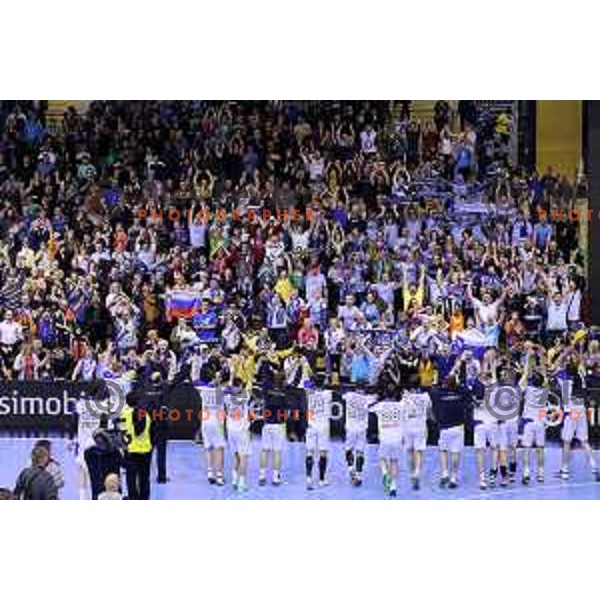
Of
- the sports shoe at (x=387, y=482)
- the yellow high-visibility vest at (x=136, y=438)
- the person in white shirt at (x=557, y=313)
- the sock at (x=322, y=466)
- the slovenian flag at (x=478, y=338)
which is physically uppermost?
the person in white shirt at (x=557, y=313)

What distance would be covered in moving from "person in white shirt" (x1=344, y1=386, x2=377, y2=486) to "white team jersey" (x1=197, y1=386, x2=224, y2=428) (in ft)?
4.38

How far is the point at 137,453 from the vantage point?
19.8 m

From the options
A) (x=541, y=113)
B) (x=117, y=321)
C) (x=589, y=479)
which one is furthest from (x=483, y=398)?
(x=541, y=113)

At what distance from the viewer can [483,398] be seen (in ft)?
67.2

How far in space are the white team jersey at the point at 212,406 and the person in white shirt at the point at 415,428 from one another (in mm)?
1907

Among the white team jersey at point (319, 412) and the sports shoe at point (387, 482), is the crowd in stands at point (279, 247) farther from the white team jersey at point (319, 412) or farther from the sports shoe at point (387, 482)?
the sports shoe at point (387, 482)

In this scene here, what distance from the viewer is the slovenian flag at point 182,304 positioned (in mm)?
22953

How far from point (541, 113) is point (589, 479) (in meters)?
6.80

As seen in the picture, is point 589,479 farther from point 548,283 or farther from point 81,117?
point 81,117

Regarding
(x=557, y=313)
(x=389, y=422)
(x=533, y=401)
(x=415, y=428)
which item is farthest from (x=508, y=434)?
(x=557, y=313)

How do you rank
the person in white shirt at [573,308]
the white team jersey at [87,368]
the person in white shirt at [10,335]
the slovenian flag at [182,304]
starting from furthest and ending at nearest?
the slovenian flag at [182,304], the person in white shirt at [573,308], the person in white shirt at [10,335], the white team jersey at [87,368]

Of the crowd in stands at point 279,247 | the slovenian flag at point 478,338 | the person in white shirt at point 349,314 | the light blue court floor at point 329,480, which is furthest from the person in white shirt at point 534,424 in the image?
the person in white shirt at point 349,314
